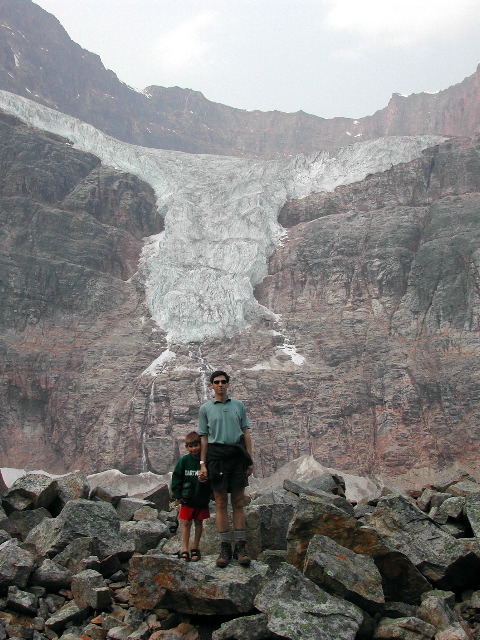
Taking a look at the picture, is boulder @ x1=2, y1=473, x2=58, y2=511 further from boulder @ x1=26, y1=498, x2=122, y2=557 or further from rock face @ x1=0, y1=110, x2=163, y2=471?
rock face @ x1=0, y1=110, x2=163, y2=471

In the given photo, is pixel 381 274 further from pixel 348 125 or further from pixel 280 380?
pixel 348 125

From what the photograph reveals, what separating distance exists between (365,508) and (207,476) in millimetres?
5156

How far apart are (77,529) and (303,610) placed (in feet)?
14.5

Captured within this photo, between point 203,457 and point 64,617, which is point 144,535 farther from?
point 203,457

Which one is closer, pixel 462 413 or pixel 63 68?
pixel 462 413

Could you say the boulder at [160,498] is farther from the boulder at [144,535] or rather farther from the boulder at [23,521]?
the boulder at [23,521]

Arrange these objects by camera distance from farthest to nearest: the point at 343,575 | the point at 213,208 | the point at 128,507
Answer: the point at 213,208
the point at 128,507
the point at 343,575

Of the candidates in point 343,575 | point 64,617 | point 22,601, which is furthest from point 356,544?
point 22,601

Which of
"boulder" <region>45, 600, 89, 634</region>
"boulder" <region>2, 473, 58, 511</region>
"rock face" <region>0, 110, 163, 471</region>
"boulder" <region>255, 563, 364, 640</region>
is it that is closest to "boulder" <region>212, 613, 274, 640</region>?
"boulder" <region>255, 563, 364, 640</region>

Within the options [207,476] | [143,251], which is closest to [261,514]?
[207,476]

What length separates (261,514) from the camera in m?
8.37

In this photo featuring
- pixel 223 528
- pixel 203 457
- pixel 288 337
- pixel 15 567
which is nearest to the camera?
pixel 223 528

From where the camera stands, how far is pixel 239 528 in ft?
22.4

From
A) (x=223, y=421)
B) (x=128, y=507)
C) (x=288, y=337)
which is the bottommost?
(x=128, y=507)
